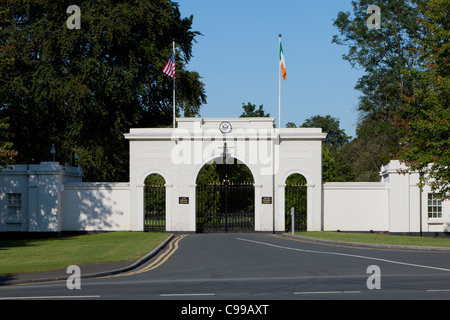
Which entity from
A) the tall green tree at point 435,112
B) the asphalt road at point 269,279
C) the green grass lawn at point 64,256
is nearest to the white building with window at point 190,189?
the tall green tree at point 435,112

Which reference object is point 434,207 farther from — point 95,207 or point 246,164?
point 95,207

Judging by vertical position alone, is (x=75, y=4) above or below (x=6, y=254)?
above

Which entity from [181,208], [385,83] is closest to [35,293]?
[181,208]

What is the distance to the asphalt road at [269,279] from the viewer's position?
11.9 m

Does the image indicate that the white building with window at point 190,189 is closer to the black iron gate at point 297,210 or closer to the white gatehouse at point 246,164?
the white gatehouse at point 246,164

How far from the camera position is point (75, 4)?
145ft

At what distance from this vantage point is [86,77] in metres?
42.1

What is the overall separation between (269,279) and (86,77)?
30.7 meters

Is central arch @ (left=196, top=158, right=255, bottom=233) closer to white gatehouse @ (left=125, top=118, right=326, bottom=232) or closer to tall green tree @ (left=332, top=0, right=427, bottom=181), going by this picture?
white gatehouse @ (left=125, top=118, right=326, bottom=232)

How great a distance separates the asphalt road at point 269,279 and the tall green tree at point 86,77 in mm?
23267

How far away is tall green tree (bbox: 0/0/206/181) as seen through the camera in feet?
139

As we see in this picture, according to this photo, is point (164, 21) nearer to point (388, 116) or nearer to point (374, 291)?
point (388, 116)

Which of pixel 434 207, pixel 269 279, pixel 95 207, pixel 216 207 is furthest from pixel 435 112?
pixel 95 207

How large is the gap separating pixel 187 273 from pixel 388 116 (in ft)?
130
